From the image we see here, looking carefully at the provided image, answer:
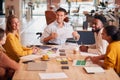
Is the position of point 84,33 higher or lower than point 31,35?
higher

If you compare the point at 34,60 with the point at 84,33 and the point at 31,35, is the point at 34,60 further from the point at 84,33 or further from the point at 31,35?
the point at 31,35

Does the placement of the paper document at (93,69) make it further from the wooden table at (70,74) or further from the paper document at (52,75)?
the paper document at (52,75)

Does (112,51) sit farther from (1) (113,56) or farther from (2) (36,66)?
(2) (36,66)

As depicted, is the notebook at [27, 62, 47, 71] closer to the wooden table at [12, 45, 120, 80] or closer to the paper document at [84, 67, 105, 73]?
the wooden table at [12, 45, 120, 80]

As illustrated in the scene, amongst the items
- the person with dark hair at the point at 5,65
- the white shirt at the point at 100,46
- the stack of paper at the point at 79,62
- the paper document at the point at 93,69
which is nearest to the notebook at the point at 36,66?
the person with dark hair at the point at 5,65

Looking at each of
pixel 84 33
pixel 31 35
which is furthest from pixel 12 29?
pixel 31 35

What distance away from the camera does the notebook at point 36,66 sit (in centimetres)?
290

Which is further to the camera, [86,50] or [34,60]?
[86,50]

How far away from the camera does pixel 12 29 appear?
145 inches

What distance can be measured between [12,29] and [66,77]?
4.53 ft

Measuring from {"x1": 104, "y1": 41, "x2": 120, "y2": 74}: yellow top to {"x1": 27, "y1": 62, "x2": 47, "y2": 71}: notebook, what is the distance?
697 millimetres

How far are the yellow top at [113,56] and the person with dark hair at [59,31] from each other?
67.3 inches

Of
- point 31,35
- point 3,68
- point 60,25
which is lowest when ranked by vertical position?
point 31,35

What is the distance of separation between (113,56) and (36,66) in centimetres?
87
